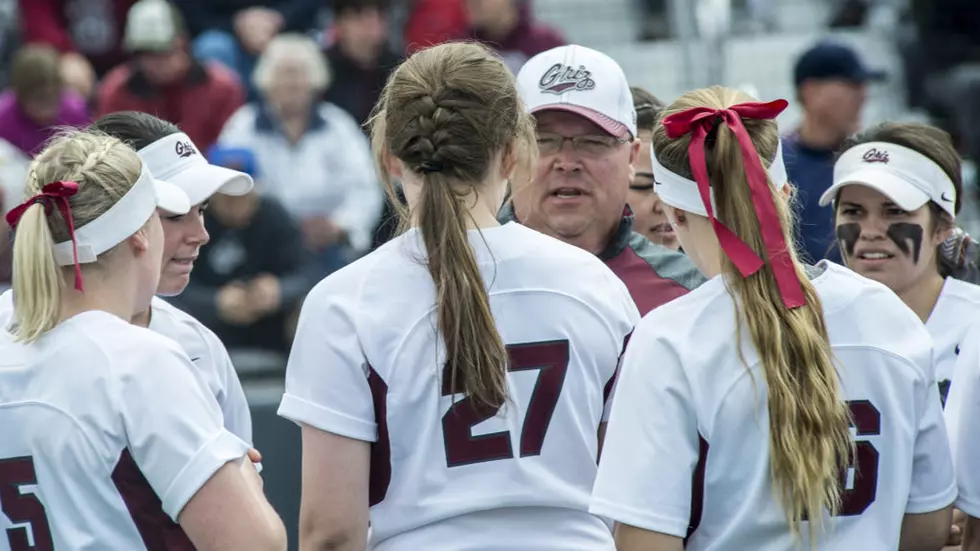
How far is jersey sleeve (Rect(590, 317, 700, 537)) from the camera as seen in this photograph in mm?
2539

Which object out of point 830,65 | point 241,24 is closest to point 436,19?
point 241,24

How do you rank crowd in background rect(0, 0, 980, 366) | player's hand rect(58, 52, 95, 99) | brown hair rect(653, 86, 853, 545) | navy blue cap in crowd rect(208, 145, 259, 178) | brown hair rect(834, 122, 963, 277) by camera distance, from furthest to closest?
player's hand rect(58, 52, 95, 99), navy blue cap in crowd rect(208, 145, 259, 178), crowd in background rect(0, 0, 980, 366), brown hair rect(834, 122, 963, 277), brown hair rect(653, 86, 853, 545)

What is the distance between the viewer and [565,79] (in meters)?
3.69

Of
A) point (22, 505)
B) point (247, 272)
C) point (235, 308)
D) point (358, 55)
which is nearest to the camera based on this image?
point (22, 505)

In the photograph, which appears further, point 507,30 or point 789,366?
point 507,30

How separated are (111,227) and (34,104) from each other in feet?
20.2

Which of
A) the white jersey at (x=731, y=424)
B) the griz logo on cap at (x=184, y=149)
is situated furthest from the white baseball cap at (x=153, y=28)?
the white jersey at (x=731, y=424)

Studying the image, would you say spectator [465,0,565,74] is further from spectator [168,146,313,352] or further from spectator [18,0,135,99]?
spectator [18,0,135,99]

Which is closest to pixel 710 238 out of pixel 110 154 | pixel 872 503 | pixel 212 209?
pixel 872 503

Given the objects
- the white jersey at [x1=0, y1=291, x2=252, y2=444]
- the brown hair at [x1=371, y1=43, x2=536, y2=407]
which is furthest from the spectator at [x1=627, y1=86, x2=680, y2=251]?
the brown hair at [x1=371, y1=43, x2=536, y2=407]

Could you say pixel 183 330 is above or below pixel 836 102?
above

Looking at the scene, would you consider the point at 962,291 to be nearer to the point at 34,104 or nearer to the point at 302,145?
the point at 302,145

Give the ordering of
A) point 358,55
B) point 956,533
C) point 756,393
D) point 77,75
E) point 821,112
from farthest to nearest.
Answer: point 77,75 < point 358,55 < point 821,112 < point 956,533 < point 756,393

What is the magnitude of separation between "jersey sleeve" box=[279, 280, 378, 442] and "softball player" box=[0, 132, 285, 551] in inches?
6.4
